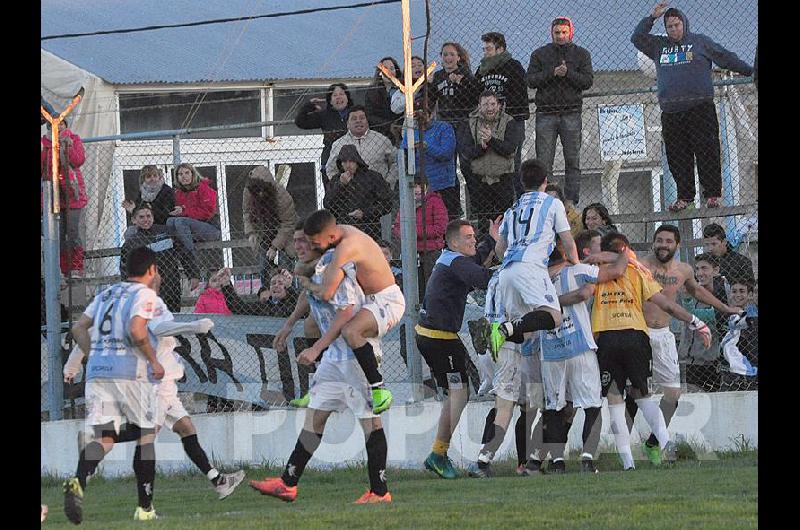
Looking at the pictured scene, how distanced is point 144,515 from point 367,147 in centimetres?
523

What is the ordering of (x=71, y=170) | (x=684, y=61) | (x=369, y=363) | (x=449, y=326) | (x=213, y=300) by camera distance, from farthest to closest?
(x=71, y=170) < (x=213, y=300) < (x=684, y=61) < (x=449, y=326) < (x=369, y=363)

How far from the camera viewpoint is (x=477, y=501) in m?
9.95

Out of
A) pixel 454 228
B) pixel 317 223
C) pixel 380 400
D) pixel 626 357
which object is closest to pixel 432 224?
pixel 454 228

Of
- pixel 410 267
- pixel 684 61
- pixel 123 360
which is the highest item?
pixel 684 61

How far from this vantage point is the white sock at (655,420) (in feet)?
40.4

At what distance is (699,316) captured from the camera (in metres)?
13.7

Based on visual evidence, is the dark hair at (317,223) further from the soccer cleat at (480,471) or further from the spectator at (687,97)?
the spectator at (687,97)

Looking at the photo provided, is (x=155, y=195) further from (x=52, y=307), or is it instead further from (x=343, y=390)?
(x=343, y=390)

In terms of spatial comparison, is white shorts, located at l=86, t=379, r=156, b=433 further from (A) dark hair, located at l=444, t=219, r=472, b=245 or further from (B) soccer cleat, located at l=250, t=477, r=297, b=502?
(A) dark hair, located at l=444, t=219, r=472, b=245

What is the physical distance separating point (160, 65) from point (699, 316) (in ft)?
27.0

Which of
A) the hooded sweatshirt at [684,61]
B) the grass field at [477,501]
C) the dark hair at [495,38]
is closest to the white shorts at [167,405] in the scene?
the grass field at [477,501]

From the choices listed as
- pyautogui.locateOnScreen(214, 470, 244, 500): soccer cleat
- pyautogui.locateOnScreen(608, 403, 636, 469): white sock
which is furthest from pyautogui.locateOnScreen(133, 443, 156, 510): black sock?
pyautogui.locateOnScreen(608, 403, 636, 469): white sock

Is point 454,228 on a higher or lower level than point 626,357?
higher

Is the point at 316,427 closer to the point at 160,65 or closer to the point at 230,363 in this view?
the point at 230,363
